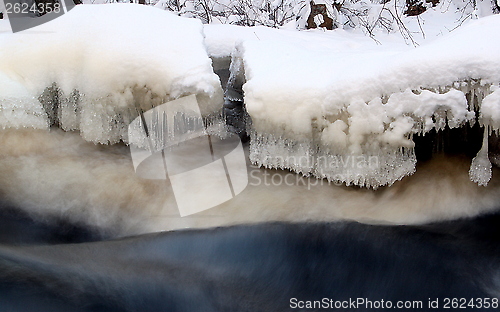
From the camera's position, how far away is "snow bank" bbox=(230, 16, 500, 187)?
88.1 inches

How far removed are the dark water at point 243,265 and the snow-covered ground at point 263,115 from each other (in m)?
0.10

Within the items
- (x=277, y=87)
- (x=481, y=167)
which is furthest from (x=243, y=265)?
(x=481, y=167)

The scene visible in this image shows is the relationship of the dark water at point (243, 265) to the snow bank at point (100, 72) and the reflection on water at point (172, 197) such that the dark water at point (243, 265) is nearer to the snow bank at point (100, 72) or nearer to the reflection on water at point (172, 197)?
the reflection on water at point (172, 197)

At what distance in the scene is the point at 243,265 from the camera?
7.70ft

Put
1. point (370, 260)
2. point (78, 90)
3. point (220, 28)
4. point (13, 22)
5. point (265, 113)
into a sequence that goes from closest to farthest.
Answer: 1. point (370, 260)
2. point (265, 113)
3. point (78, 90)
4. point (13, 22)
5. point (220, 28)

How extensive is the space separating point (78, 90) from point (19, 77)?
40 cm

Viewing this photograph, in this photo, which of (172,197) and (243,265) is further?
(172,197)

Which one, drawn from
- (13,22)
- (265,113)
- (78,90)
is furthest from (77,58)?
(265,113)

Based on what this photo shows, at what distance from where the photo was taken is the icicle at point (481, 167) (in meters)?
2.38

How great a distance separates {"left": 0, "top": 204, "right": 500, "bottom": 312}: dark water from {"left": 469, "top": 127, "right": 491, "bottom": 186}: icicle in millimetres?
245

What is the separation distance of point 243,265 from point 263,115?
0.87 m

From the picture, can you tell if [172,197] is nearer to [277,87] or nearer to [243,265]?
[243,265]

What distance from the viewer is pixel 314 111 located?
243 centimetres

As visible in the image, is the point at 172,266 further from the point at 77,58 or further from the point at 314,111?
the point at 77,58
